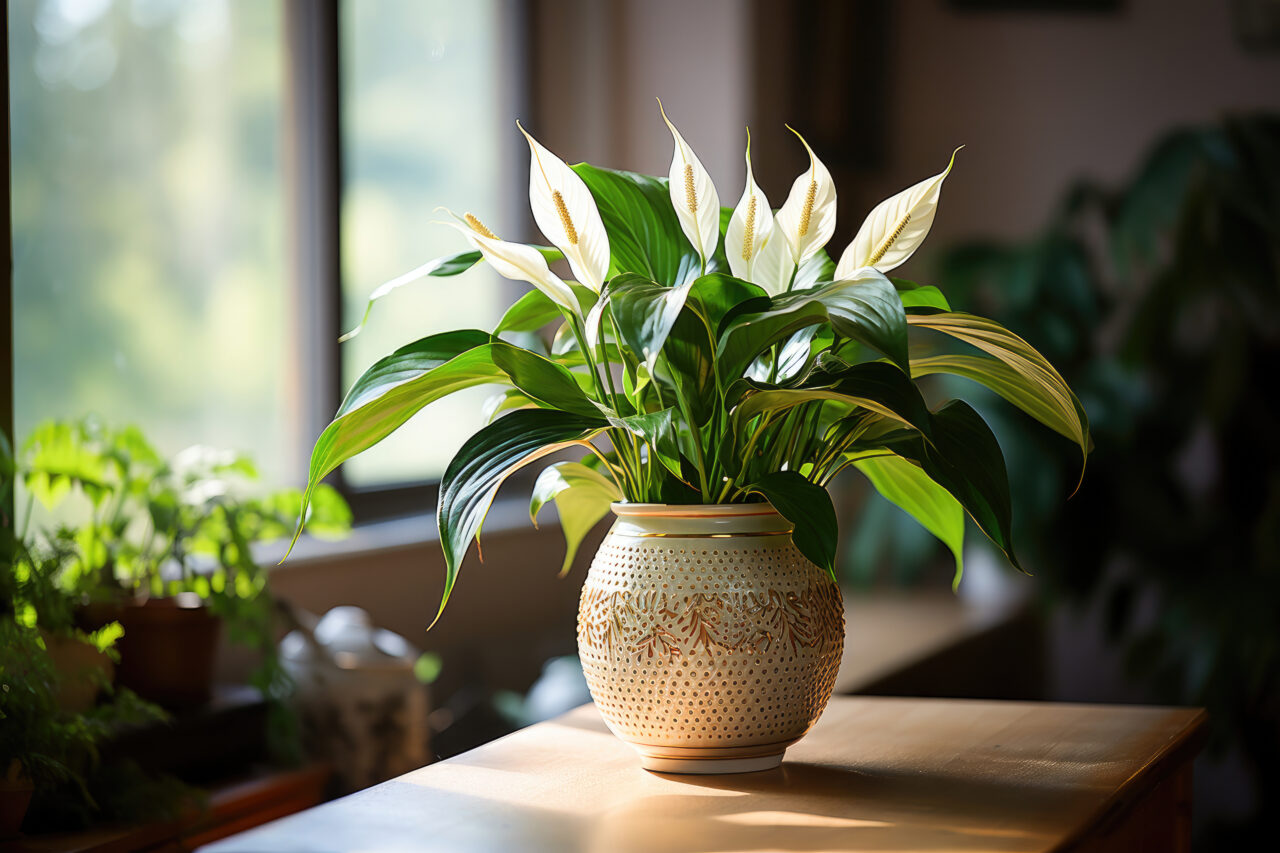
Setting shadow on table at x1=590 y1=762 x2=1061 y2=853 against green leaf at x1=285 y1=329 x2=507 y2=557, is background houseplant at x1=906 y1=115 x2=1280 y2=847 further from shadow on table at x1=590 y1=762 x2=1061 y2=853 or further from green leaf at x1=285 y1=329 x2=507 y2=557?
green leaf at x1=285 y1=329 x2=507 y2=557

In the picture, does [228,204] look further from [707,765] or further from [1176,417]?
[1176,417]

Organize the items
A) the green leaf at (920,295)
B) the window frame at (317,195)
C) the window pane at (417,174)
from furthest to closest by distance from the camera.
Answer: the window pane at (417,174)
the window frame at (317,195)
the green leaf at (920,295)

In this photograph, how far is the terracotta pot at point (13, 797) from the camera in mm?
1078

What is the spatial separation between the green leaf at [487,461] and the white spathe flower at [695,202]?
0.14 m

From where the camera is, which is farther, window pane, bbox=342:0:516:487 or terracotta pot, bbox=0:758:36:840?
window pane, bbox=342:0:516:487

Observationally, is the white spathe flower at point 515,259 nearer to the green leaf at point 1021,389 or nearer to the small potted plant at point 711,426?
the small potted plant at point 711,426

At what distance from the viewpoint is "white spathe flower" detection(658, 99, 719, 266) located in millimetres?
854

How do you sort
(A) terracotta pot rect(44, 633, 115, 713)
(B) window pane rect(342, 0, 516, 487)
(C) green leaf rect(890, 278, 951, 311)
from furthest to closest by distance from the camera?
(B) window pane rect(342, 0, 516, 487) → (A) terracotta pot rect(44, 633, 115, 713) → (C) green leaf rect(890, 278, 951, 311)

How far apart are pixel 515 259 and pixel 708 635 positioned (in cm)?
27

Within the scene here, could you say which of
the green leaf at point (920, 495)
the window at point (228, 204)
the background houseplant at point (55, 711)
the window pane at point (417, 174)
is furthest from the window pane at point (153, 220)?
the green leaf at point (920, 495)

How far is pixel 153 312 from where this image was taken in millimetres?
1815

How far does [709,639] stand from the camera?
84cm

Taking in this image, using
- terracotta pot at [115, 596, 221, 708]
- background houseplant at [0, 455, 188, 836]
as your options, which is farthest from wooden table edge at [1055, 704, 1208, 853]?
terracotta pot at [115, 596, 221, 708]

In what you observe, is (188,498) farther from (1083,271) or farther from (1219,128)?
(1219,128)
